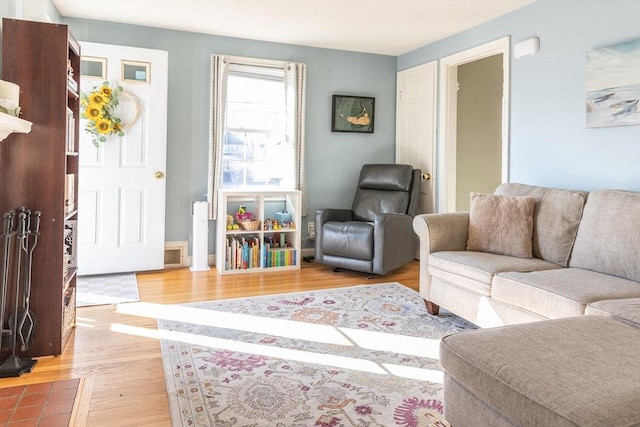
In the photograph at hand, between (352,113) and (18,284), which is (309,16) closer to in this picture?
(352,113)

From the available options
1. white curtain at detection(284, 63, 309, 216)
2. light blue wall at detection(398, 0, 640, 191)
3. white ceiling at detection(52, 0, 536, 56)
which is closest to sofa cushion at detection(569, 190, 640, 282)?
light blue wall at detection(398, 0, 640, 191)

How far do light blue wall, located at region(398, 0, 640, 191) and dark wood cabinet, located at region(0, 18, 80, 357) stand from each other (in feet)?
10.8

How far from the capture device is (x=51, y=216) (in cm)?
243

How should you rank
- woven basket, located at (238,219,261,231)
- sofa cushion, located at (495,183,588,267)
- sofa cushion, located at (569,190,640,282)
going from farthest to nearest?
1. woven basket, located at (238,219,261,231)
2. sofa cushion, located at (495,183,588,267)
3. sofa cushion, located at (569,190,640,282)

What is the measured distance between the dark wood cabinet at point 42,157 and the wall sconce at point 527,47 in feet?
10.7

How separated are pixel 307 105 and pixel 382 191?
1.28 m

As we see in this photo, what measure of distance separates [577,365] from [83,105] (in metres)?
4.16

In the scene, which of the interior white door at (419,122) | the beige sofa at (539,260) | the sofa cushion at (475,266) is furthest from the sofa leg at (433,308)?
the interior white door at (419,122)

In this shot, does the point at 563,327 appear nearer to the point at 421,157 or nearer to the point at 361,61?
the point at 421,157

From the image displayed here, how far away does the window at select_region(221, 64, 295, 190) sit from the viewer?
15.8ft

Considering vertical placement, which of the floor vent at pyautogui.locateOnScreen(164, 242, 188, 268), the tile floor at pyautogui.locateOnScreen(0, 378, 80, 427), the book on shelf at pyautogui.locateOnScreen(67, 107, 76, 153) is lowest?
the tile floor at pyautogui.locateOnScreen(0, 378, 80, 427)

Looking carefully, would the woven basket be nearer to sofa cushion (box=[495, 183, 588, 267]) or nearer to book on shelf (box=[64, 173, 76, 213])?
book on shelf (box=[64, 173, 76, 213])

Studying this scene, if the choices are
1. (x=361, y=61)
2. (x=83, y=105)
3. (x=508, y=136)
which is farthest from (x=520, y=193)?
(x=83, y=105)

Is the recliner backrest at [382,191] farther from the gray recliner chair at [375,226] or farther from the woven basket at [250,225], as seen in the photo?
the woven basket at [250,225]
